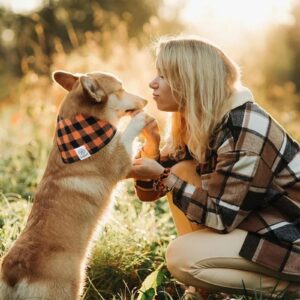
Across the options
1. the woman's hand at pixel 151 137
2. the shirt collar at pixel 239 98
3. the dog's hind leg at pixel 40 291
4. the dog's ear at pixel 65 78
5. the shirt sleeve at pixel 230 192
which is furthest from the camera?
the dog's ear at pixel 65 78

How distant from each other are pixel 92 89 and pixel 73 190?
2.18 ft

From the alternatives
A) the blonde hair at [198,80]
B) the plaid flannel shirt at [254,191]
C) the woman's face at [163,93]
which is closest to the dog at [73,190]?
the woman's face at [163,93]

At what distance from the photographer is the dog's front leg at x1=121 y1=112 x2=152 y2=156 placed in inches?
147

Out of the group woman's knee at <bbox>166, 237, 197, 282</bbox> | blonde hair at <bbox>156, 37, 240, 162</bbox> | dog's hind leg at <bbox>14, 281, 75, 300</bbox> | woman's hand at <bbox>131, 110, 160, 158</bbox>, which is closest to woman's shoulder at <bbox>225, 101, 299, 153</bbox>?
blonde hair at <bbox>156, 37, 240, 162</bbox>

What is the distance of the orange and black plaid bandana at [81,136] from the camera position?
11.7ft

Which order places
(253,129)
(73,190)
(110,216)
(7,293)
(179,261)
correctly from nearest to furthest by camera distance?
1. (7,293)
2. (253,129)
3. (73,190)
4. (179,261)
5. (110,216)

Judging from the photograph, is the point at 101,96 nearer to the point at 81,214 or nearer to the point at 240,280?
the point at 81,214

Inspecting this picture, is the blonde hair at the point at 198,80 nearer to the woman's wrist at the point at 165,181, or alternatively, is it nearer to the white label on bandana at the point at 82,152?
the woman's wrist at the point at 165,181

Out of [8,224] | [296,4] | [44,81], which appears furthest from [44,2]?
[8,224]

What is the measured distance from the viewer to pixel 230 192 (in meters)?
3.40

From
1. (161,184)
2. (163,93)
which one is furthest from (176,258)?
(163,93)

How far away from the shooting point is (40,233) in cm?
329

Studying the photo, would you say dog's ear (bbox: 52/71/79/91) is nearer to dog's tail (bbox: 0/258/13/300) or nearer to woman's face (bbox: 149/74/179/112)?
woman's face (bbox: 149/74/179/112)

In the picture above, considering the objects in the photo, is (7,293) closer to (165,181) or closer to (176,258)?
(176,258)
